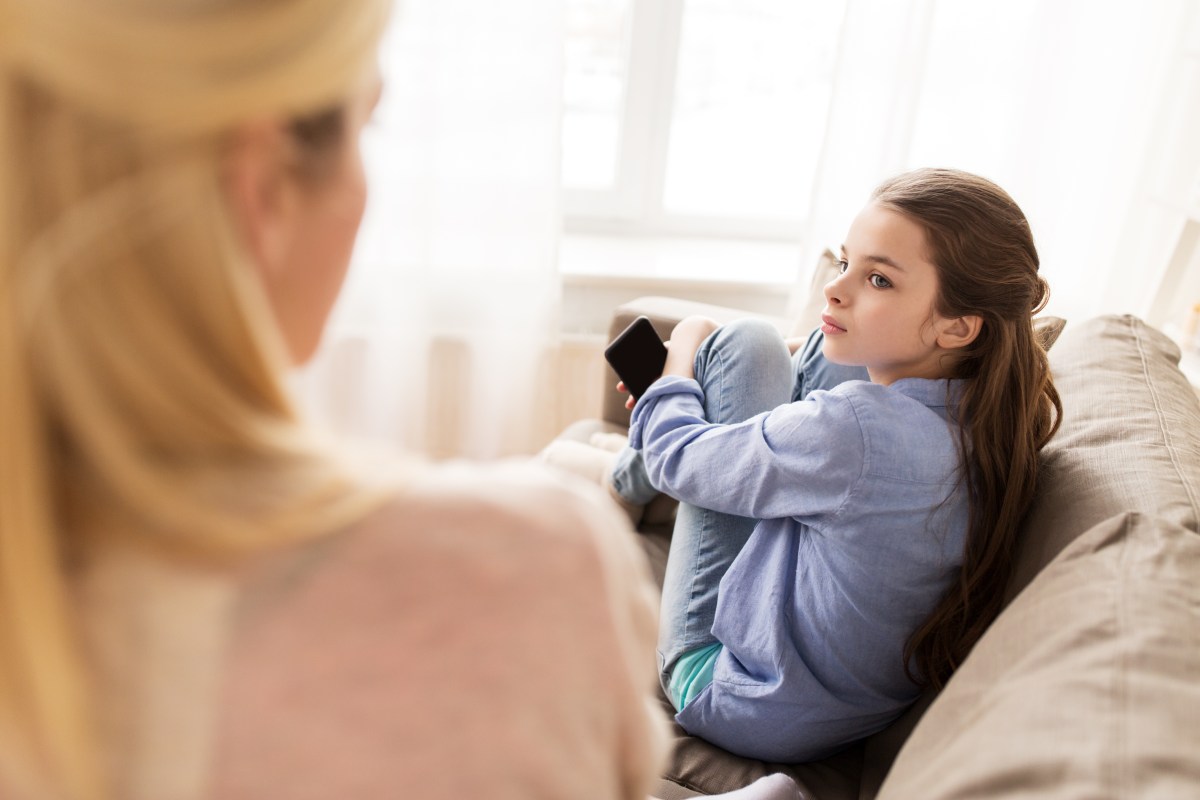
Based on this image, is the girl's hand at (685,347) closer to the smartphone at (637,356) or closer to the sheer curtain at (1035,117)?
the smartphone at (637,356)

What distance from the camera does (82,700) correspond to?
1.55 feet

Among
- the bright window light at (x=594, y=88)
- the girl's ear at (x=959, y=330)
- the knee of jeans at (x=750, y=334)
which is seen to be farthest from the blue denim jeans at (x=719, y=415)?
the bright window light at (x=594, y=88)

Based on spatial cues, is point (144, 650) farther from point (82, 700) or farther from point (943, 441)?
point (943, 441)

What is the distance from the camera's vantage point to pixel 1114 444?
115 cm

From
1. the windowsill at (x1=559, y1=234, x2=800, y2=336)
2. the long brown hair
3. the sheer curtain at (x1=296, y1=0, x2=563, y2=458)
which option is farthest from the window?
the long brown hair

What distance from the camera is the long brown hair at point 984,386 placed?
3.74ft

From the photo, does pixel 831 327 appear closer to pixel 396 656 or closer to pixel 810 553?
pixel 810 553

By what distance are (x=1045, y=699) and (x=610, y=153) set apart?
6.56 ft

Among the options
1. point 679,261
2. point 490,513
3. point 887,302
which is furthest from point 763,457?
point 679,261

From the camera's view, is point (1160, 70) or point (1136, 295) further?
point (1136, 295)

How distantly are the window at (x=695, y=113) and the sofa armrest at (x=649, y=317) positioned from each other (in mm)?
594

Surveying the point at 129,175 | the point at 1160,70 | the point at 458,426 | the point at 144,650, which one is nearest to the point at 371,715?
the point at 144,650

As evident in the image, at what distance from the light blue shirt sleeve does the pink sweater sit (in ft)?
2.02

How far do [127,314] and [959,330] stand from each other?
99 cm
